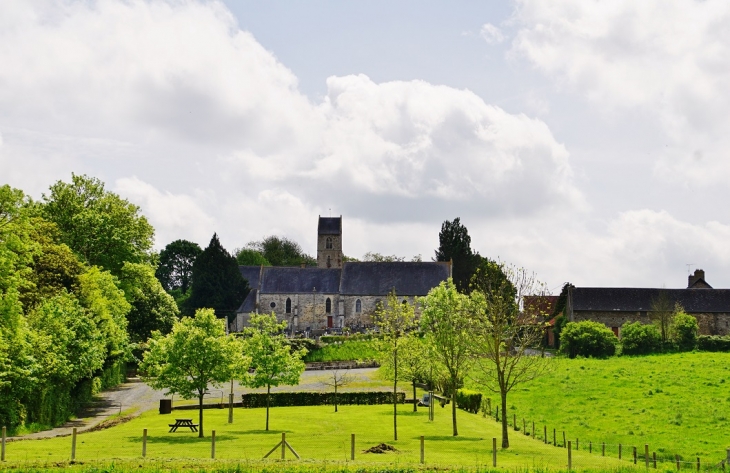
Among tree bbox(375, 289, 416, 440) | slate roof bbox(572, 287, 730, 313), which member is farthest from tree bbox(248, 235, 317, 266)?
tree bbox(375, 289, 416, 440)

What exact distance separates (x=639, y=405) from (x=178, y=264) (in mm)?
91328

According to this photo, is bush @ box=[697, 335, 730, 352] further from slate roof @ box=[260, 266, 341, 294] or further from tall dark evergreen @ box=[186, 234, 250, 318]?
tall dark evergreen @ box=[186, 234, 250, 318]

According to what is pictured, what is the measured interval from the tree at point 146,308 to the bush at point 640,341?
3925cm

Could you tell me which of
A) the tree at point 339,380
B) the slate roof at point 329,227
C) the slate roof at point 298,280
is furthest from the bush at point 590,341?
the slate roof at point 329,227

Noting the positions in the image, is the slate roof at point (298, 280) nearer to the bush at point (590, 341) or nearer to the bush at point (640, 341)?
the bush at point (590, 341)

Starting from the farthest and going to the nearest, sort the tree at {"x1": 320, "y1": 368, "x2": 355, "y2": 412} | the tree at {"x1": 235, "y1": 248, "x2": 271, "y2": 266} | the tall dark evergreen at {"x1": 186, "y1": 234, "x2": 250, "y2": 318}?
1. the tree at {"x1": 235, "y1": 248, "x2": 271, "y2": 266}
2. the tall dark evergreen at {"x1": 186, "y1": 234, "x2": 250, "y2": 318}
3. the tree at {"x1": 320, "y1": 368, "x2": 355, "y2": 412}

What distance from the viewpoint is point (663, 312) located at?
7481 cm

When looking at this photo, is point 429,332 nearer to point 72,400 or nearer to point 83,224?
point 72,400

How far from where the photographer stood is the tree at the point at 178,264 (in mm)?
119875

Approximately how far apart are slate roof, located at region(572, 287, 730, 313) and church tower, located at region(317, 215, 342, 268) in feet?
114

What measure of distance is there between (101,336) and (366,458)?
25755 millimetres

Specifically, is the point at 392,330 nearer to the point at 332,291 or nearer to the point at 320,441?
the point at 320,441

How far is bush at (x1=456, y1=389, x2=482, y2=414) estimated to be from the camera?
4375cm

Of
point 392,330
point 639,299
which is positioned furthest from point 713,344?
point 392,330
